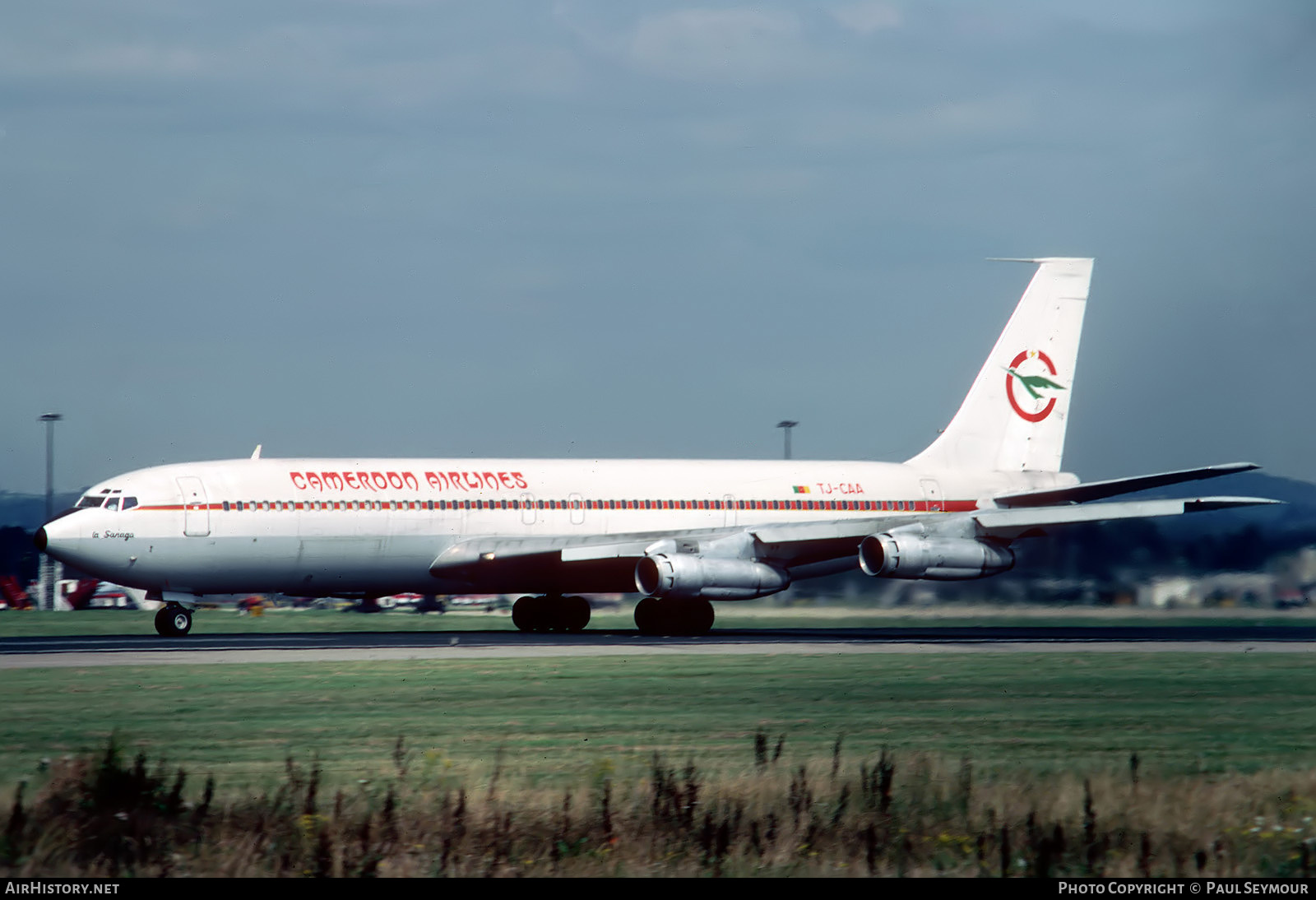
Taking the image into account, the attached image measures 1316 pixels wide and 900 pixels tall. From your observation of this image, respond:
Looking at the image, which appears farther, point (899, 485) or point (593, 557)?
point (899, 485)

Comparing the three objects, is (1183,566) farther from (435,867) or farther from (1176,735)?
(435,867)

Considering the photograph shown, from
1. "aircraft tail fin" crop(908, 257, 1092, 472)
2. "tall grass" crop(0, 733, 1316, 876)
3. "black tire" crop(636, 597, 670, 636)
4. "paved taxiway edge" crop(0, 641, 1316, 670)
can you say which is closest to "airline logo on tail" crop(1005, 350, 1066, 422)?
"aircraft tail fin" crop(908, 257, 1092, 472)

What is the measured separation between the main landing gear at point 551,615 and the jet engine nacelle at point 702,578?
194 inches

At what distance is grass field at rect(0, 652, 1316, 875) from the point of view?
43.7 feet

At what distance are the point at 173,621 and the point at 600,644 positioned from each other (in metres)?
10.8

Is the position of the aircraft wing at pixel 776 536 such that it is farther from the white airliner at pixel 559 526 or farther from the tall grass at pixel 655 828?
the tall grass at pixel 655 828

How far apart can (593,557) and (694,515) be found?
5.20 meters

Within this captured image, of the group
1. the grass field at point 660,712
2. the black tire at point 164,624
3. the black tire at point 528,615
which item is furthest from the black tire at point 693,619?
the black tire at point 164,624

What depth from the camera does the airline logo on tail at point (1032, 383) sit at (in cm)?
5350

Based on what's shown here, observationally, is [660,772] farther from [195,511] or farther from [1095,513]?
[1095,513]

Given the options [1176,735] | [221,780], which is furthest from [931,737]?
[221,780]

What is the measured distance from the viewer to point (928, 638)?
4084 centimetres

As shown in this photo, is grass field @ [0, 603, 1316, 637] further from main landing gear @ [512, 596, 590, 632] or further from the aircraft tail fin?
the aircraft tail fin

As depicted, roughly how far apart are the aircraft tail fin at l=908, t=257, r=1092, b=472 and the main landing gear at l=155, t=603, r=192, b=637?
23316 mm
